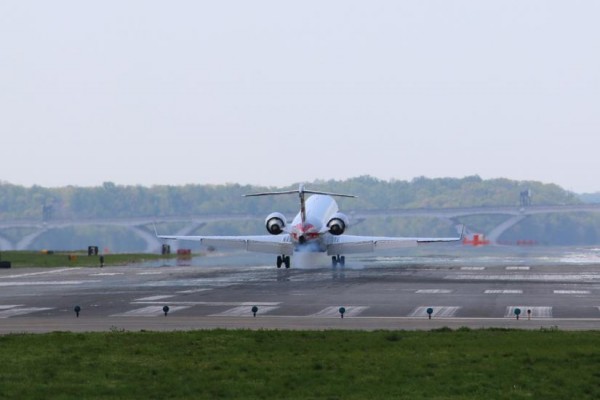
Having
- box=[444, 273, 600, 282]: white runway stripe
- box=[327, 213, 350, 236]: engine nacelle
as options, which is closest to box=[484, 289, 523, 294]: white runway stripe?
box=[444, 273, 600, 282]: white runway stripe

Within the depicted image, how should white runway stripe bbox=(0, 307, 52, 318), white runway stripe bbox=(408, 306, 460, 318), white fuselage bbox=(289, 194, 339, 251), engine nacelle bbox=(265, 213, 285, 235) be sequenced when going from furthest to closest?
white fuselage bbox=(289, 194, 339, 251), engine nacelle bbox=(265, 213, 285, 235), white runway stripe bbox=(0, 307, 52, 318), white runway stripe bbox=(408, 306, 460, 318)

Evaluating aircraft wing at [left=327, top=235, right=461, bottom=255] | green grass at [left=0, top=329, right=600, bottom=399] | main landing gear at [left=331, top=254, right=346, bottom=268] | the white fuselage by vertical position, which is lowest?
green grass at [left=0, top=329, right=600, bottom=399]

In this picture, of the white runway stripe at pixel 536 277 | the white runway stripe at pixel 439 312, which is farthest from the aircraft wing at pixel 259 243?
the white runway stripe at pixel 439 312

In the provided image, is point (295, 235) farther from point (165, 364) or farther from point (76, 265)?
point (165, 364)

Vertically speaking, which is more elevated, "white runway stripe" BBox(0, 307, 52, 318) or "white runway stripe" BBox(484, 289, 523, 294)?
"white runway stripe" BBox(0, 307, 52, 318)

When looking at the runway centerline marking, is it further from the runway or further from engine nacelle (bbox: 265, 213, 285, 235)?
engine nacelle (bbox: 265, 213, 285, 235)

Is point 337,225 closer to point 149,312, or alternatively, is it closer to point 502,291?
point 502,291

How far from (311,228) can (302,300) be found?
119 ft

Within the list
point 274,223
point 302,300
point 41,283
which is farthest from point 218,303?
point 274,223

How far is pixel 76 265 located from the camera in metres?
102

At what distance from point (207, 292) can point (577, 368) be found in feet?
108

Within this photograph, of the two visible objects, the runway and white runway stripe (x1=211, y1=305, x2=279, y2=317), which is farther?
white runway stripe (x1=211, y1=305, x2=279, y2=317)

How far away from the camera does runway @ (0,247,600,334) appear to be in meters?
38.6

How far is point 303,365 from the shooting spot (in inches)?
1033
